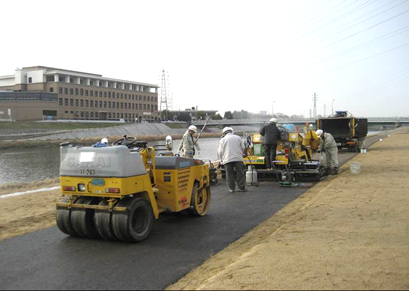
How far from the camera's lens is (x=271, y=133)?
12016 mm

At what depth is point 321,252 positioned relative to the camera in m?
4.99

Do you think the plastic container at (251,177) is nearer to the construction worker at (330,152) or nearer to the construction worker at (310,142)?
the construction worker at (310,142)

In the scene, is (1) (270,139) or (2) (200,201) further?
(1) (270,139)

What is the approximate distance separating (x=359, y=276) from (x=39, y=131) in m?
63.3

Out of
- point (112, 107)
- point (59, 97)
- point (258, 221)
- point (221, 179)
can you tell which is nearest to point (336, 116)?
point (221, 179)

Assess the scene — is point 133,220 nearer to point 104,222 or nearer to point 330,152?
point 104,222

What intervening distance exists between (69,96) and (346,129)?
80319 mm

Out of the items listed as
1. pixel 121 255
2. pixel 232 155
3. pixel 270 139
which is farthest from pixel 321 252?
pixel 270 139

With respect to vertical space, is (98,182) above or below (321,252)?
above

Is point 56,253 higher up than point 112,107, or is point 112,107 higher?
point 112,107

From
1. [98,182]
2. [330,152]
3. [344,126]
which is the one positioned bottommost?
[330,152]

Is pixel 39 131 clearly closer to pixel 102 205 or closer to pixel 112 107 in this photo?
pixel 112 107

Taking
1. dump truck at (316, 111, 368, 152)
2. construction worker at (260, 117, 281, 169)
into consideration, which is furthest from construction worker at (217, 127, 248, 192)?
dump truck at (316, 111, 368, 152)

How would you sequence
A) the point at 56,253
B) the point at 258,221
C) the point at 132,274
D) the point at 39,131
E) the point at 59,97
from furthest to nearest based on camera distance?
the point at 59,97 < the point at 39,131 < the point at 258,221 < the point at 56,253 < the point at 132,274
